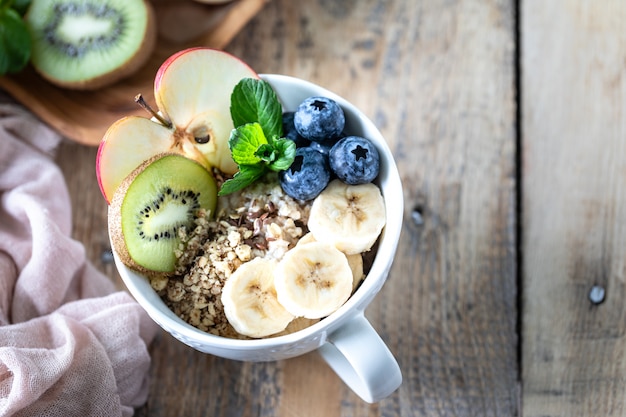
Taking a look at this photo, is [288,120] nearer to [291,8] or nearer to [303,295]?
[303,295]

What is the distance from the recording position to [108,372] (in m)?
0.98

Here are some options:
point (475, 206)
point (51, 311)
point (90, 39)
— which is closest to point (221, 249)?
point (51, 311)

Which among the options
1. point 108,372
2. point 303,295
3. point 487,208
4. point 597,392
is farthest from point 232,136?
point 597,392

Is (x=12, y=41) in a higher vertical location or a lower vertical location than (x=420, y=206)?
higher

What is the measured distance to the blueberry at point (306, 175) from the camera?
0.86 meters

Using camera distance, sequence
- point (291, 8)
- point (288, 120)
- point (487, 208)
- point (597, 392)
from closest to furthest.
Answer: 1. point (288, 120)
2. point (597, 392)
3. point (487, 208)
4. point (291, 8)

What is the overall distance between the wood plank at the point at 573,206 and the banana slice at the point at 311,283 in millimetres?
389

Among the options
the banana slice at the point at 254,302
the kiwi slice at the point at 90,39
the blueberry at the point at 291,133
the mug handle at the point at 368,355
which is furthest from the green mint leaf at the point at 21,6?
the mug handle at the point at 368,355

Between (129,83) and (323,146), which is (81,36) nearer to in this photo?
(129,83)

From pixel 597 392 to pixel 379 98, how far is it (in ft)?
1.84

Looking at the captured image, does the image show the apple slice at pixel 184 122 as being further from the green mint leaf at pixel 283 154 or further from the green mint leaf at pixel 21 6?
the green mint leaf at pixel 21 6

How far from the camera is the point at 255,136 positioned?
34.0 inches

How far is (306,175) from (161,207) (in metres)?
0.18

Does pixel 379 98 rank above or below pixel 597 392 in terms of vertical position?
above
